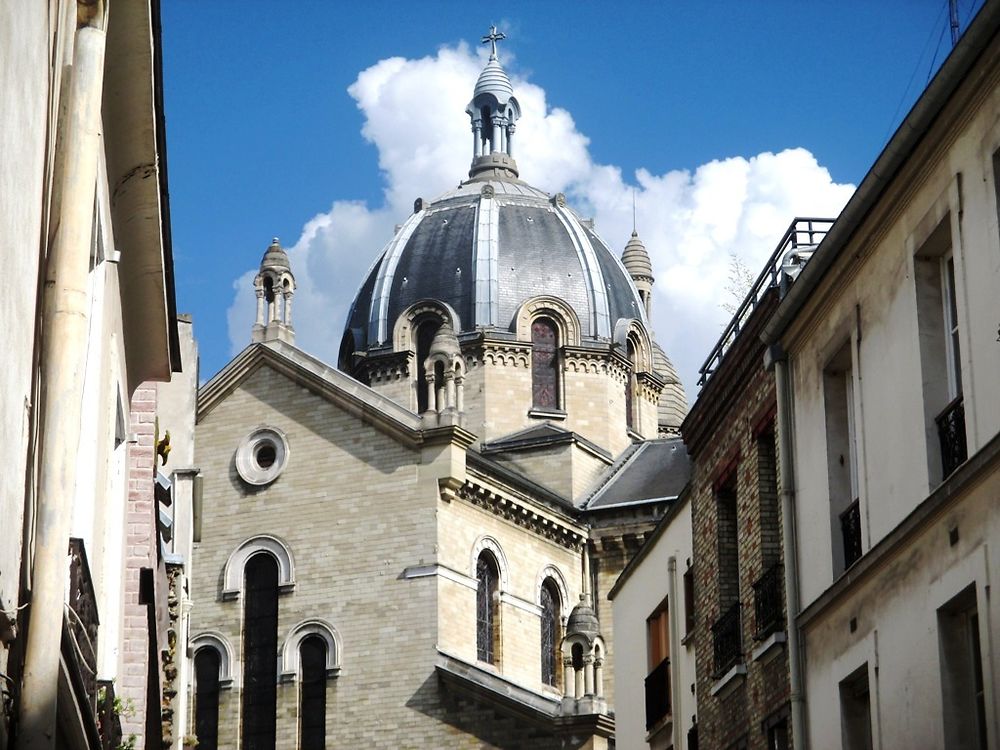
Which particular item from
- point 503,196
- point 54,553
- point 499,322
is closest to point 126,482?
point 54,553

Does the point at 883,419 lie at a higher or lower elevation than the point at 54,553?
higher

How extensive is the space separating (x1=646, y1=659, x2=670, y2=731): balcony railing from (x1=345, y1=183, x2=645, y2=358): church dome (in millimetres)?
28049

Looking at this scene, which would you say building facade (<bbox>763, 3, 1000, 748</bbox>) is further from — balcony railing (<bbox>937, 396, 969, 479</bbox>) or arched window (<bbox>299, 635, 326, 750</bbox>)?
arched window (<bbox>299, 635, 326, 750</bbox>)

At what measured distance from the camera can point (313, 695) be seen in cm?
4153

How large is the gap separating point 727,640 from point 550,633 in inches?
1027

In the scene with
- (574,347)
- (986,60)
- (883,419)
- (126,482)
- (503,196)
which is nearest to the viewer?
(986,60)

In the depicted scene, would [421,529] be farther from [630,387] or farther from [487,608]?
[630,387]

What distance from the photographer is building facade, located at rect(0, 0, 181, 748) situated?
807 cm

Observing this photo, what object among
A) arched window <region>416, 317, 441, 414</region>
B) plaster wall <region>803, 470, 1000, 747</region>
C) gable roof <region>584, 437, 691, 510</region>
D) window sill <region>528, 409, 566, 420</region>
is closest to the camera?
plaster wall <region>803, 470, 1000, 747</region>

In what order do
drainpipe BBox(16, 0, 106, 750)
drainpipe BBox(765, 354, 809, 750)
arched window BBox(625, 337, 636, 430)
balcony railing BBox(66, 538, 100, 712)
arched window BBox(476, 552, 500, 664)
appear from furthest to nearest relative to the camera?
arched window BBox(625, 337, 636, 430) → arched window BBox(476, 552, 500, 664) → drainpipe BBox(765, 354, 809, 750) → balcony railing BBox(66, 538, 100, 712) → drainpipe BBox(16, 0, 106, 750)

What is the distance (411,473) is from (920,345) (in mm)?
28633

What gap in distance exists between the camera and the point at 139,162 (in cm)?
1305

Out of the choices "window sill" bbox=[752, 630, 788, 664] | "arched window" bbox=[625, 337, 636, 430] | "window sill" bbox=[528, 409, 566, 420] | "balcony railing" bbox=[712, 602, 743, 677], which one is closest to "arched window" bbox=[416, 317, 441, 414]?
"window sill" bbox=[528, 409, 566, 420]

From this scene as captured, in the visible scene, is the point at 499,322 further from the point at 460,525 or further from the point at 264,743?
the point at 264,743
